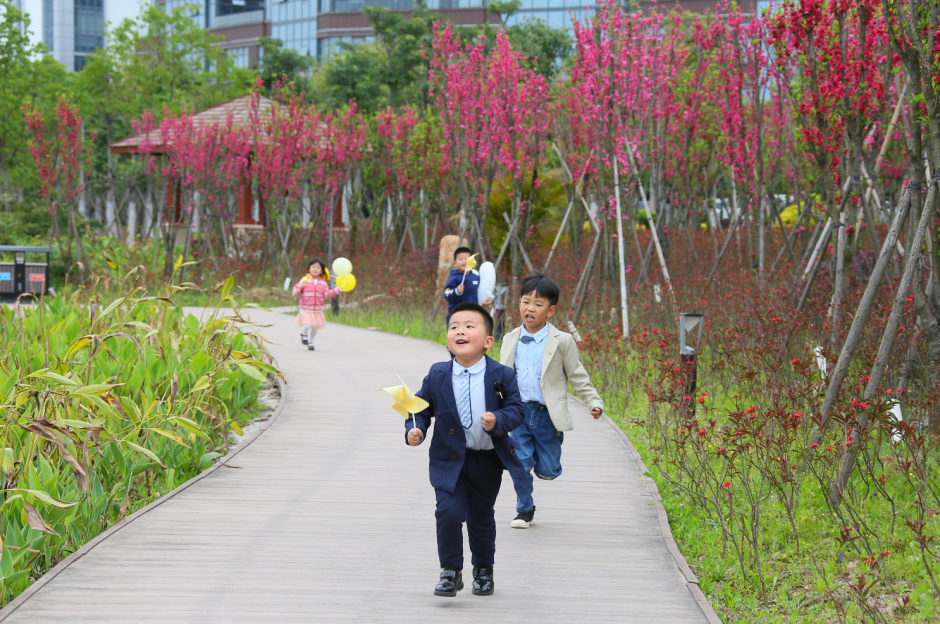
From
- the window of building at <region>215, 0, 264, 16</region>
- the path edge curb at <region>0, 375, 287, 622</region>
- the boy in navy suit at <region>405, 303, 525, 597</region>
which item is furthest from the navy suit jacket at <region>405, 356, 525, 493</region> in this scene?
the window of building at <region>215, 0, 264, 16</region>

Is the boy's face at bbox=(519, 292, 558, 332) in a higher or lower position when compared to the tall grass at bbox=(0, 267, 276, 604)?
higher

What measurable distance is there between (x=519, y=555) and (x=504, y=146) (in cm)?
Answer: 1245

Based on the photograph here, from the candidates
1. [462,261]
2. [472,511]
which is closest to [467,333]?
[472,511]

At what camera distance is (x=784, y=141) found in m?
14.8

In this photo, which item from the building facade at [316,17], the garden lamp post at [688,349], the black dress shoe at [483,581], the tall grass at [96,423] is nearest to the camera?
the black dress shoe at [483,581]

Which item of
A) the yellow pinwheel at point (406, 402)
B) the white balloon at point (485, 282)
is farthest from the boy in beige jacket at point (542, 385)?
the white balloon at point (485, 282)

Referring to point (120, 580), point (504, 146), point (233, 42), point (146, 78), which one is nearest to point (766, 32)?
point (504, 146)

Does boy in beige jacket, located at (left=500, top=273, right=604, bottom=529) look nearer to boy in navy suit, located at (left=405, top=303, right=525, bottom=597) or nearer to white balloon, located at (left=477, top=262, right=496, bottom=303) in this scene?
boy in navy suit, located at (left=405, top=303, right=525, bottom=597)

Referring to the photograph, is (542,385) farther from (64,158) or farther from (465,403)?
(64,158)

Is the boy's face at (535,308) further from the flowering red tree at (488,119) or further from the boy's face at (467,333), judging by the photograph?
the flowering red tree at (488,119)

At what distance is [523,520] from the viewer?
5.00 meters

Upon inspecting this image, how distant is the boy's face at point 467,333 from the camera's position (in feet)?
12.6

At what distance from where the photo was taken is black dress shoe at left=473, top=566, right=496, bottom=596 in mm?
3947

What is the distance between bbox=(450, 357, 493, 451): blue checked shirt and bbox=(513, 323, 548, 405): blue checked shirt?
105 cm
